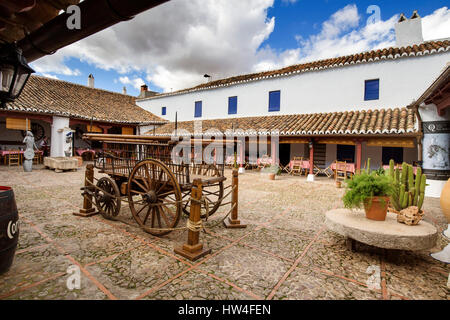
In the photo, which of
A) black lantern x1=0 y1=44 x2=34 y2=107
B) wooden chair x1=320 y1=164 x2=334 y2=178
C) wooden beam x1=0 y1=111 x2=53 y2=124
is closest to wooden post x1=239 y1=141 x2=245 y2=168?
wooden chair x1=320 y1=164 x2=334 y2=178

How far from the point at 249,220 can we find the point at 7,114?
50.1 ft

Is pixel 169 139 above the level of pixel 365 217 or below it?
above

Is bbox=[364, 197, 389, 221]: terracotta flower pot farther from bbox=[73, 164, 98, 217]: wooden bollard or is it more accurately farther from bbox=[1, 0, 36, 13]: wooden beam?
bbox=[73, 164, 98, 217]: wooden bollard

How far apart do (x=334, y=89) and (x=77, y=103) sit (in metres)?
17.9

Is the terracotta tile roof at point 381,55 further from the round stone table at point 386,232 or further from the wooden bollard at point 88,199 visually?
the wooden bollard at point 88,199

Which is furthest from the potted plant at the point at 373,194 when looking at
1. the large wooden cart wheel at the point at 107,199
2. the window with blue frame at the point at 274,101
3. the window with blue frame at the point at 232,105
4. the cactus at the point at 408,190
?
the window with blue frame at the point at 232,105

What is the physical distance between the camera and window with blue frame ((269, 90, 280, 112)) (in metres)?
14.4

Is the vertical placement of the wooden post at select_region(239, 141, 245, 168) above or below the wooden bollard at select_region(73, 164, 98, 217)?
above

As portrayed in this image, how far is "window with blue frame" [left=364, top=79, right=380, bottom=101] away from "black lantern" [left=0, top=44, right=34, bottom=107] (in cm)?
1352

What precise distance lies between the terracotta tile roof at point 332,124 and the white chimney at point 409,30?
420 centimetres
